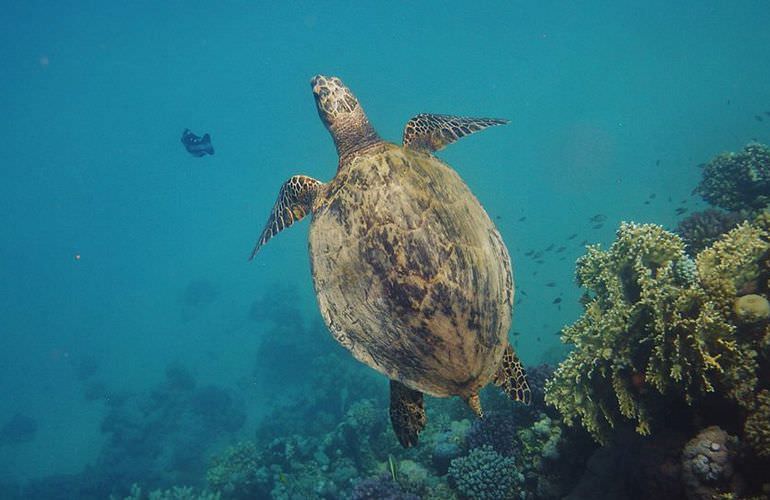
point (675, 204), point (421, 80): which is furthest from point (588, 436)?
point (421, 80)

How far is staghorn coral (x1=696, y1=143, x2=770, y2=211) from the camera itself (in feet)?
27.8

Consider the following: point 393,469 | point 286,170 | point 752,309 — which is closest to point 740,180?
point 752,309

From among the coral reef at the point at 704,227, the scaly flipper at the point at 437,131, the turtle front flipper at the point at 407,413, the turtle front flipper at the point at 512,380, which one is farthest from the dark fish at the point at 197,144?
the coral reef at the point at 704,227

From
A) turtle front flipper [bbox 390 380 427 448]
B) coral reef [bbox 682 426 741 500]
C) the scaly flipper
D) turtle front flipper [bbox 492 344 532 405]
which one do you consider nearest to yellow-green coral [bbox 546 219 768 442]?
coral reef [bbox 682 426 741 500]

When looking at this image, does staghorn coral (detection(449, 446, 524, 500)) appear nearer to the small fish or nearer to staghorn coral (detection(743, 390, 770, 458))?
the small fish

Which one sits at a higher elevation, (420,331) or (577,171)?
(577,171)

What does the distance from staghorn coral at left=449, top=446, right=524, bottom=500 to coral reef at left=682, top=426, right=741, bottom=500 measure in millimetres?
2849

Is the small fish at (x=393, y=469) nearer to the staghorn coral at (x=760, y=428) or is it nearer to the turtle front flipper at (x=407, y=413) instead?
the turtle front flipper at (x=407, y=413)

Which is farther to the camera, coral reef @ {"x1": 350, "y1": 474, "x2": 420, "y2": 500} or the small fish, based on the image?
the small fish

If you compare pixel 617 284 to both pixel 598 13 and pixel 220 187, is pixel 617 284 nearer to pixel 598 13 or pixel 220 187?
pixel 598 13

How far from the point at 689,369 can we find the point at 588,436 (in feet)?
5.63

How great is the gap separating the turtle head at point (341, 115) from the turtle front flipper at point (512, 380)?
3.29 metres

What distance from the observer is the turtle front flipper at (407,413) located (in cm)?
362

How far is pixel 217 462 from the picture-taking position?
11375 millimetres
